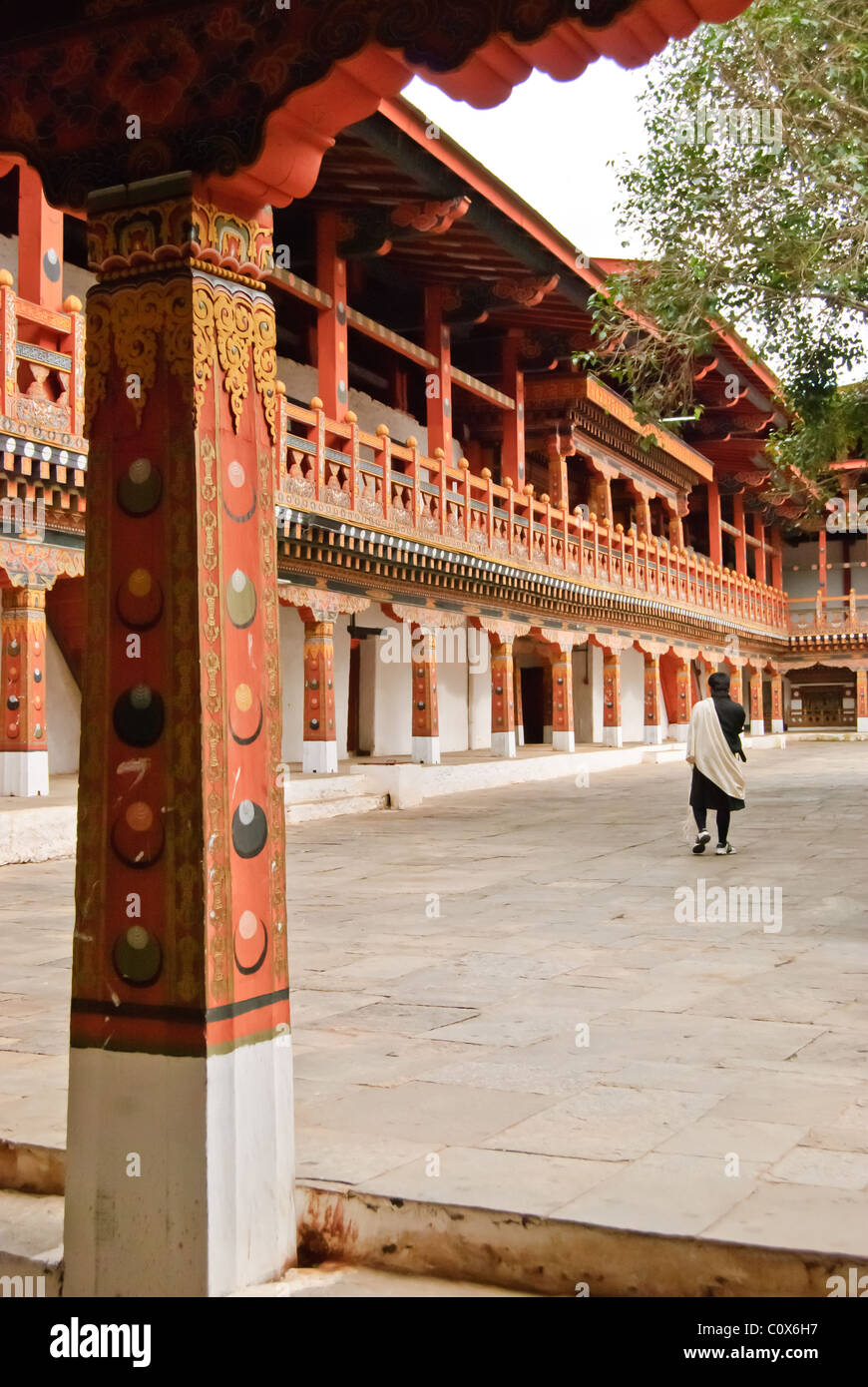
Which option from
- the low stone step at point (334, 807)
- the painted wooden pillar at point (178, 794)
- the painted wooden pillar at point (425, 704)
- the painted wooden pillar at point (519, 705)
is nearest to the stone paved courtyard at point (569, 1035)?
the painted wooden pillar at point (178, 794)

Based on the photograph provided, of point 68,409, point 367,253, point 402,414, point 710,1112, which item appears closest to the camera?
point 710,1112

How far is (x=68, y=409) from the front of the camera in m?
10.7

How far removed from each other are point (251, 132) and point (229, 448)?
2.47 feet

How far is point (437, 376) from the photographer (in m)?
18.2

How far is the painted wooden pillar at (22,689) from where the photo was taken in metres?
11.0

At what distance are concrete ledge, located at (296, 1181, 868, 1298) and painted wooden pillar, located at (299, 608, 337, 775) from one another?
11.9 metres

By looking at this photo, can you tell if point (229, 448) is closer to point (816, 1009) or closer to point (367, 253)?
point (816, 1009)

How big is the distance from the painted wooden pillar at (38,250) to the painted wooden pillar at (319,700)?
5.05m

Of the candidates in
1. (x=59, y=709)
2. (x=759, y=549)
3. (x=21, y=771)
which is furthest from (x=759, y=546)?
(x=21, y=771)

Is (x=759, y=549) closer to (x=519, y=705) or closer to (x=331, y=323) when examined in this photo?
(x=519, y=705)

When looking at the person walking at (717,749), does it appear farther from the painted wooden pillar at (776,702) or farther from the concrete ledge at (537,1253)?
the painted wooden pillar at (776,702)

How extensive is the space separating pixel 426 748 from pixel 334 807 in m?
3.06
